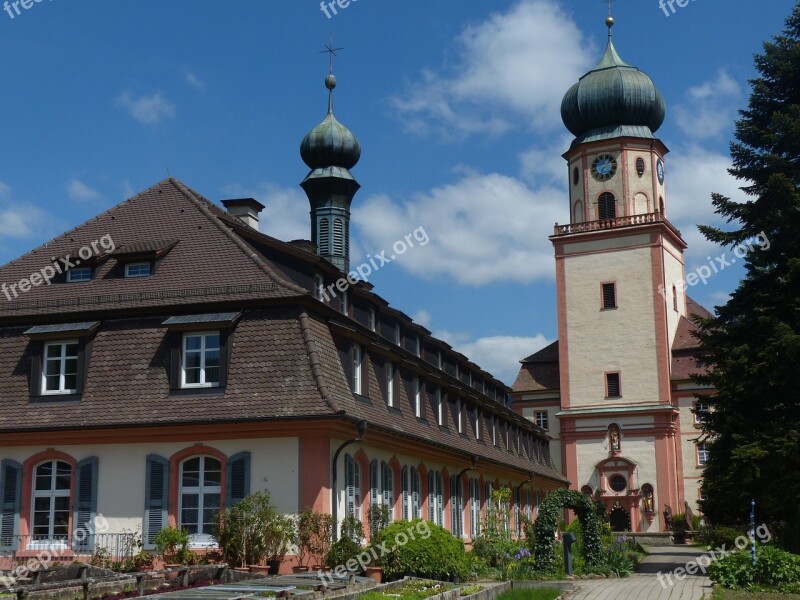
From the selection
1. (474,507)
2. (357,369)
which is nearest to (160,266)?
(357,369)

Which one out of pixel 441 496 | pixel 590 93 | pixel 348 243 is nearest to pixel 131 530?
pixel 441 496

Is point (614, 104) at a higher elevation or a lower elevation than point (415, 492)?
higher

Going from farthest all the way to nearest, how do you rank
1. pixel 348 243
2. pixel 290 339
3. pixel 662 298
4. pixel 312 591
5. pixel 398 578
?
pixel 662 298, pixel 348 243, pixel 290 339, pixel 398 578, pixel 312 591

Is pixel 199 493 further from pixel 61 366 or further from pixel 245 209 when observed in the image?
pixel 245 209

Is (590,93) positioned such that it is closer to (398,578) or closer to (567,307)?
(567,307)

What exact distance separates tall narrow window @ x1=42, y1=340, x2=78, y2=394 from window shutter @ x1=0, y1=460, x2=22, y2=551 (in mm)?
1842

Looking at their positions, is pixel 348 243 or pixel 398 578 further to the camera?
pixel 348 243

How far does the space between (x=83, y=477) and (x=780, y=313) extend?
1621 centimetres

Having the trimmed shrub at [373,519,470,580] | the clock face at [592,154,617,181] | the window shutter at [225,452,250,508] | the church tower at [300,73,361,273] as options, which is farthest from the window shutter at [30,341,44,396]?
the clock face at [592,154,617,181]

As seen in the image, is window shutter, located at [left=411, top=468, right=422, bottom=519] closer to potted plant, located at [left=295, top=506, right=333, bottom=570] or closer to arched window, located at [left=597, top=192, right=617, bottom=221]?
potted plant, located at [left=295, top=506, right=333, bottom=570]

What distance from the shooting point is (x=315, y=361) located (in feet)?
71.9

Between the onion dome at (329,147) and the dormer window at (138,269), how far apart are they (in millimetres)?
14226

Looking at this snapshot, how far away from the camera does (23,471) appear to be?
23.5 metres

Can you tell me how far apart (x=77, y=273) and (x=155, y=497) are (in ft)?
20.8
